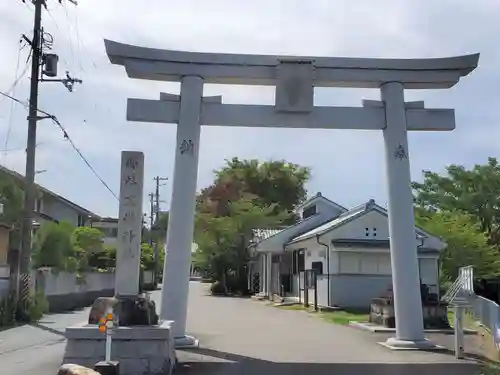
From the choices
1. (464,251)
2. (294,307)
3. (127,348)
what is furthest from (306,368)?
(464,251)

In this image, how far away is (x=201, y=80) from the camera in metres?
14.1

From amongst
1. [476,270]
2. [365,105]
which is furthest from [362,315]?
[365,105]

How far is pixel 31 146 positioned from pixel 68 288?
31.8 ft

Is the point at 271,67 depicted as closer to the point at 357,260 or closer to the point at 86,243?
the point at 357,260

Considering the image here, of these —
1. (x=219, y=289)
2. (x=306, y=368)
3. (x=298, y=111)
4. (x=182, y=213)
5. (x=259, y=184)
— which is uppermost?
(x=259, y=184)

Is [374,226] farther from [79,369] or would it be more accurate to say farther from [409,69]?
[79,369]

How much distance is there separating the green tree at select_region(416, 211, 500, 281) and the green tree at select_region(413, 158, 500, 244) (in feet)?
15.4

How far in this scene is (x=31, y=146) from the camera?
20.2 metres

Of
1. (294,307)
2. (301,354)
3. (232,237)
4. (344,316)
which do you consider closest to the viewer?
(301,354)

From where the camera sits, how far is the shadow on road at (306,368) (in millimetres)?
Result: 10758

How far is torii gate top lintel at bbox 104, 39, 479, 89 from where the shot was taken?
13.9 m

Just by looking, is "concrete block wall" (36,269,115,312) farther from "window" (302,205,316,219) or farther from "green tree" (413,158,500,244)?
"green tree" (413,158,500,244)

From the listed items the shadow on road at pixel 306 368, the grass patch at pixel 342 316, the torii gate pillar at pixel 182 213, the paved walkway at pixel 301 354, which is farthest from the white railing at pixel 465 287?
the grass patch at pixel 342 316

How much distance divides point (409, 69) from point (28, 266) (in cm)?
1373
